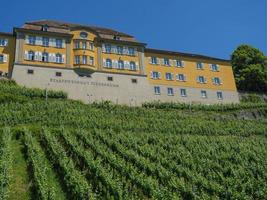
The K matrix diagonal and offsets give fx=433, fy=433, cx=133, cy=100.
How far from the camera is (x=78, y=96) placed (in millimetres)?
56219

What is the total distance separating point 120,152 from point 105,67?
30.0 metres

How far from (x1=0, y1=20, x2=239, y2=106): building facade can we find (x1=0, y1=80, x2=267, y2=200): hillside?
4.27 m

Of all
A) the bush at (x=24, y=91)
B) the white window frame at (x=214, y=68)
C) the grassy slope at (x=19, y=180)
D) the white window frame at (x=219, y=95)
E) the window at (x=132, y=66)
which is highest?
the white window frame at (x=214, y=68)

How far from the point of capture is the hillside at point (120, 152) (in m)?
25.2

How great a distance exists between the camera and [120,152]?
32.5 m

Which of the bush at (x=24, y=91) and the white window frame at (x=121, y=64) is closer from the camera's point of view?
the bush at (x=24, y=91)

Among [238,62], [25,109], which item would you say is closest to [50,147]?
[25,109]

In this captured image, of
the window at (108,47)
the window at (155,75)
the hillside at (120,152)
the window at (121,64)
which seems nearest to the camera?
the hillside at (120,152)

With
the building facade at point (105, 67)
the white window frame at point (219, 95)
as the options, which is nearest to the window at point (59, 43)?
the building facade at point (105, 67)

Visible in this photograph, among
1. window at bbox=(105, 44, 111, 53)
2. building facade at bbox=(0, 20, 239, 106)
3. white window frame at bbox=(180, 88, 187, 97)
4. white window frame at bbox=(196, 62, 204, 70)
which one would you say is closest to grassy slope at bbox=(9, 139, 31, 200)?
building facade at bbox=(0, 20, 239, 106)

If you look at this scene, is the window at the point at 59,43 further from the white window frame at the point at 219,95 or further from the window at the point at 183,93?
the white window frame at the point at 219,95

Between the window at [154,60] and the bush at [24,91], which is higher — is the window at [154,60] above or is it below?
above

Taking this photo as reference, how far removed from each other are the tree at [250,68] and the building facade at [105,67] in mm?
7075

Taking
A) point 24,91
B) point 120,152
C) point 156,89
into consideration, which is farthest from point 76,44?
point 120,152
